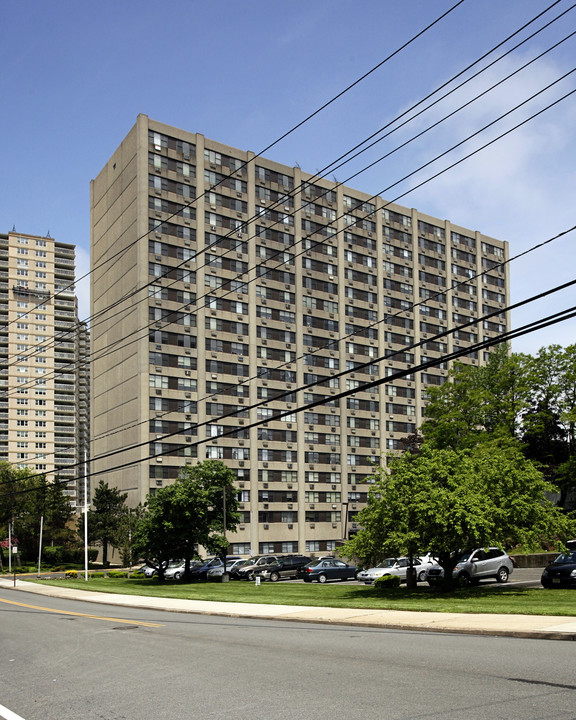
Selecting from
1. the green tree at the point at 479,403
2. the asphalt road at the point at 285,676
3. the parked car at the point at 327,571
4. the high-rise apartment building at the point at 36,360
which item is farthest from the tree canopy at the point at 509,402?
the high-rise apartment building at the point at 36,360

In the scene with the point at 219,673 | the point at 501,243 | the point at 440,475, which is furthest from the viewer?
the point at 501,243

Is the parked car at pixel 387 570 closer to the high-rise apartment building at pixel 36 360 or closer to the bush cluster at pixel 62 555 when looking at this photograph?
the bush cluster at pixel 62 555

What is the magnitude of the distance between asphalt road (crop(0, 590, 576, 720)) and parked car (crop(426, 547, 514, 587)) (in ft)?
59.1

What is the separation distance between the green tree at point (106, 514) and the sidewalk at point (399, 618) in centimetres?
4441

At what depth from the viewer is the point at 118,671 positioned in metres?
11.5

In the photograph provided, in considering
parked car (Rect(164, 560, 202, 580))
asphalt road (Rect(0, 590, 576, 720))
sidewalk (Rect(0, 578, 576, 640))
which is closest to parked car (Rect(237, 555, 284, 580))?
parked car (Rect(164, 560, 202, 580))

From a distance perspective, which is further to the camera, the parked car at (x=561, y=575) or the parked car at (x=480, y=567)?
the parked car at (x=480, y=567)

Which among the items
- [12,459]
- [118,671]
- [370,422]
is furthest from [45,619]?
[12,459]

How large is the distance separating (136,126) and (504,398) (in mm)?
49245

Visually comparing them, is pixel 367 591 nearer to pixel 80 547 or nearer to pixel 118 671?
pixel 118 671

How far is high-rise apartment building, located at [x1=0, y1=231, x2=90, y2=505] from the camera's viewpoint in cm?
14925

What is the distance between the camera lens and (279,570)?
49.4 metres

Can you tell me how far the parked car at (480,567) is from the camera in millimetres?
33719

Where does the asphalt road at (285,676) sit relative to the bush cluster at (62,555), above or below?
above
